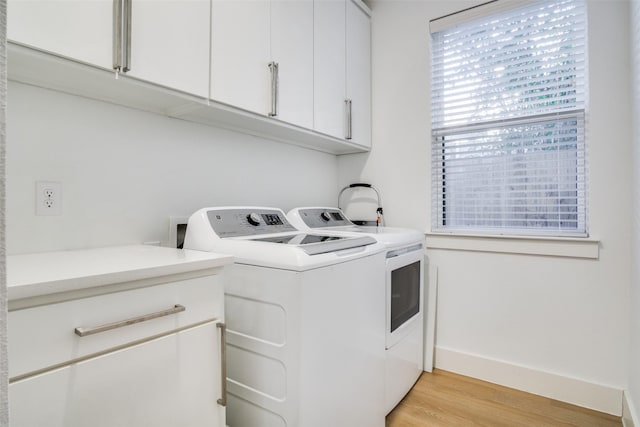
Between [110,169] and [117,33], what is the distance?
528 millimetres

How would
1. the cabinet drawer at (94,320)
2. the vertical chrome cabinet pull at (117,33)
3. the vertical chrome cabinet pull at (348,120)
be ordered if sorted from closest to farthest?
the cabinet drawer at (94,320) → the vertical chrome cabinet pull at (117,33) → the vertical chrome cabinet pull at (348,120)

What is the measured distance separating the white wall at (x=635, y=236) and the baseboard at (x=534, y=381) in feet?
0.44

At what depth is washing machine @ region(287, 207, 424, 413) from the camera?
1.62m

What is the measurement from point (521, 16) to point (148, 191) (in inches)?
90.0

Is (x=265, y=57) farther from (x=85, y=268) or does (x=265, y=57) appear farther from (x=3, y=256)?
(x=3, y=256)

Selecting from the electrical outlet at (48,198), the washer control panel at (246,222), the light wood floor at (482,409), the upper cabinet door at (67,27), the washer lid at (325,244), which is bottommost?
the light wood floor at (482,409)

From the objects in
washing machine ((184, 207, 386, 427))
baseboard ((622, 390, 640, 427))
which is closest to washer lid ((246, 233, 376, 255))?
washing machine ((184, 207, 386, 427))

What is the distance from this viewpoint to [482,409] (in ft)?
5.76

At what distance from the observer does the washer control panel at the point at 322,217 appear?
→ 80.0 inches

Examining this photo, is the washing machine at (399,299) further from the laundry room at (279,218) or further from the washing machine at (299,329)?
the washing machine at (299,329)

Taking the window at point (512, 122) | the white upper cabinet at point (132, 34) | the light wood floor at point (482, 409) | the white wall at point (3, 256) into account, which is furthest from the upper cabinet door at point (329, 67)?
the white wall at point (3, 256)

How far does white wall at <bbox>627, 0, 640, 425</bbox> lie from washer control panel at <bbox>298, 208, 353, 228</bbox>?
1488mm

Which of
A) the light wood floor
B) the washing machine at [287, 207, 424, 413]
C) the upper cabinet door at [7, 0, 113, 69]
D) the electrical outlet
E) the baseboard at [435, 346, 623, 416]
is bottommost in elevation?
the light wood floor

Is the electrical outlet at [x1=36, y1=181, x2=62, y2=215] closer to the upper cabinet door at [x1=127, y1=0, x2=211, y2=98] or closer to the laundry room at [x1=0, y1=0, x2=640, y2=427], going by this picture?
the laundry room at [x1=0, y1=0, x2=640, y2=427]
